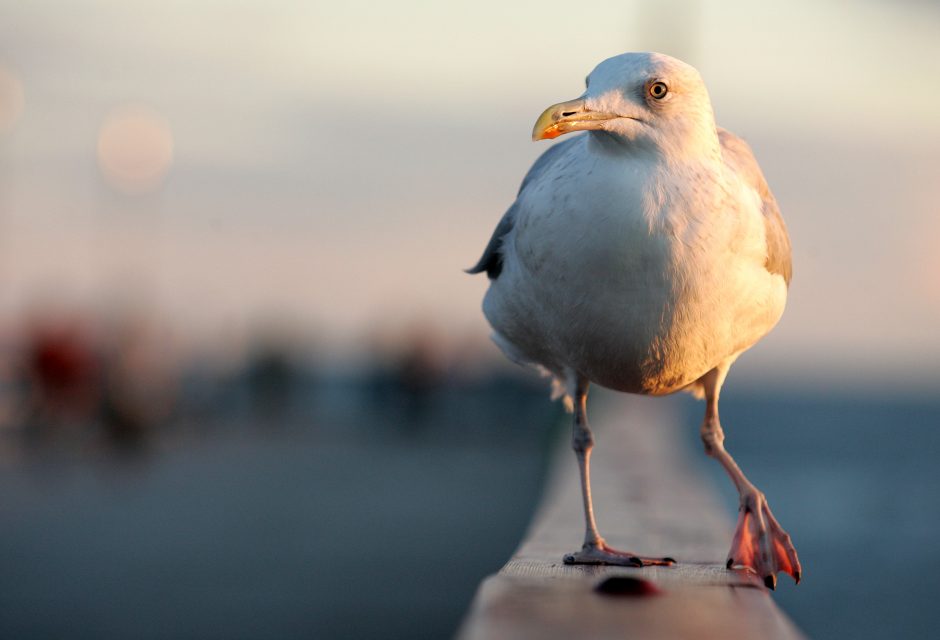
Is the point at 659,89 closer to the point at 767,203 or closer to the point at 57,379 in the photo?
the point at 767,203

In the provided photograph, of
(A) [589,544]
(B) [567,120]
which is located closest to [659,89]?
(B) [567,120]

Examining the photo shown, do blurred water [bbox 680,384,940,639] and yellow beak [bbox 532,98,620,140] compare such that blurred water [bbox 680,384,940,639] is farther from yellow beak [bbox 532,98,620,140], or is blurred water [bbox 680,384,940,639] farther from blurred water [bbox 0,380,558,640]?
yellow beak [bbox 532,98,620,140]

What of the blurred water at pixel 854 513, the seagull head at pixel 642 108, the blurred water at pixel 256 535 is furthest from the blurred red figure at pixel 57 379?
the seagull head at pixel 642 108

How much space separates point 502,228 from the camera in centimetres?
521

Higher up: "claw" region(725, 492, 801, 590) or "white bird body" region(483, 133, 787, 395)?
"white bird body" region(483, 133, 787, 395)

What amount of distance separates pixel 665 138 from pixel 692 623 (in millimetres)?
1646

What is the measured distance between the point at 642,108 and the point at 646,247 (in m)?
0.42

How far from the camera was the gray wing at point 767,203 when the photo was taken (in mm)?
4797

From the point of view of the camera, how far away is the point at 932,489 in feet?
148

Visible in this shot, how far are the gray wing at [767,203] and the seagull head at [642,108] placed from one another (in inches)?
15.0

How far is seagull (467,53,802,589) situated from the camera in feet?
13.8

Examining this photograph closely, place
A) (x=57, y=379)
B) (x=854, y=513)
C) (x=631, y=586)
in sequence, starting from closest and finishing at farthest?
(x=631, y=586), (x=57, y=379), (x=854, y=513)

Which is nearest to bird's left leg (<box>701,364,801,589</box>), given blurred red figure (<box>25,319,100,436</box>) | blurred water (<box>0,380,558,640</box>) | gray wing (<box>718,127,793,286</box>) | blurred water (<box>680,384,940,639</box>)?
gray wing (<box>718,127,793,286</box>)

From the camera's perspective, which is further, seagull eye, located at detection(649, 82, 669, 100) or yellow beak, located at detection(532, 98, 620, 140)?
seagull eye, located at detection(649, 82, 669, 100)
